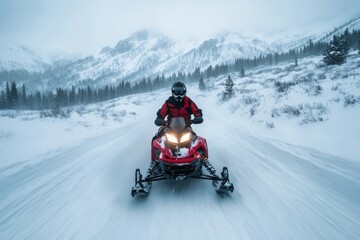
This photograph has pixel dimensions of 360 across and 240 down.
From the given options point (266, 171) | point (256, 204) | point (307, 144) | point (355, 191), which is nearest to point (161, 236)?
point (256, 204)

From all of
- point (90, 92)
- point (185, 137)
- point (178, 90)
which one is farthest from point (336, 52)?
point (90, 92)

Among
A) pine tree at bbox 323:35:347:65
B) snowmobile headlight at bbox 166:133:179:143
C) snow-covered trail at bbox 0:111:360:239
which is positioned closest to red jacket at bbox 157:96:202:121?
snowmobile headlight at bbox 166:133:179:143

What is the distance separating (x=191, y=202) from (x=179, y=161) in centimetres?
78

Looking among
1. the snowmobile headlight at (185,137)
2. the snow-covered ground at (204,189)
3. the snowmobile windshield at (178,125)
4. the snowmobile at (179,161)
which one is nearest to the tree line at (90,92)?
the snow-covered ground at (204,189)

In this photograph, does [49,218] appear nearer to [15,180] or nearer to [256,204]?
[15,180]

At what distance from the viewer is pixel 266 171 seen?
550 centimetres

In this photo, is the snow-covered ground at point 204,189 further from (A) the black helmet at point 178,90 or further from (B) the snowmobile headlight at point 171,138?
(A) the black helmet at point 178,90

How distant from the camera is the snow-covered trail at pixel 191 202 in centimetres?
327

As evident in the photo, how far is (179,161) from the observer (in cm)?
421

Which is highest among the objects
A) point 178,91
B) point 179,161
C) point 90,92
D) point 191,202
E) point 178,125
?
point 90,92

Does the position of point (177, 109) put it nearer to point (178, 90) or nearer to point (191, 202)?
point (178, 90)

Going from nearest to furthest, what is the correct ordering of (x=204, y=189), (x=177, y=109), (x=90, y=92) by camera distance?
(x=204, y=189)
(x=177, y=109)
(x=90, y=92)

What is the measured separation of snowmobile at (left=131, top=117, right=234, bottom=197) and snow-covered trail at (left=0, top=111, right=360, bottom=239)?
252 mm

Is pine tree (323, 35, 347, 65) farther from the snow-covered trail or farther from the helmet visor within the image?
the helmet visor
